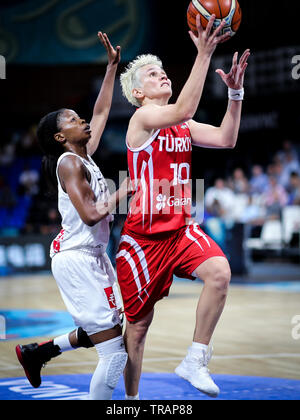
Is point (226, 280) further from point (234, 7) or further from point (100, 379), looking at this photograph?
point (234, 7)

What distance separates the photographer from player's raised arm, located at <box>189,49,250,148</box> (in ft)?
12.7

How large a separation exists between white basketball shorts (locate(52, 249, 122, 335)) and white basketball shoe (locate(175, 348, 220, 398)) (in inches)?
17.5

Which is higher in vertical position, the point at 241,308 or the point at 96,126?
the point at 96,126

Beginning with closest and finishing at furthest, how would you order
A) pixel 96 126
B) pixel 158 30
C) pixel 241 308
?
pixel 96 126 < pixel 241 308 < pixel 158 30

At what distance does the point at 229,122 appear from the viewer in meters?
3.93

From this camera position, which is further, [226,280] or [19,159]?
[19,159]

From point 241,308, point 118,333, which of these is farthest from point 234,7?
point 241,308

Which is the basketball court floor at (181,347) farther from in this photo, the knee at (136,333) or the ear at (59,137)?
the ear at (59,137)

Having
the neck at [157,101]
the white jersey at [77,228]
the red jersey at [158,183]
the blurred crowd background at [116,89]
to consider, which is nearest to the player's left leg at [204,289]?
the red jersey at [158,183]

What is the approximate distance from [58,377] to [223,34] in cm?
264

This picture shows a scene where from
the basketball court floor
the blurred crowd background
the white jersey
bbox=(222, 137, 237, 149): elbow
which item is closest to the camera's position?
→ the white jersey

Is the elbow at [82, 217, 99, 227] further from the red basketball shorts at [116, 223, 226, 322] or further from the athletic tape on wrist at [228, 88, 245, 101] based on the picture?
→ the athletic tape on wrist at [228, 88, 245, 101]

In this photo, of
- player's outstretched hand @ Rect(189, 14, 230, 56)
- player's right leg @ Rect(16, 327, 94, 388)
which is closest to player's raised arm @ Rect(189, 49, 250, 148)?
player's outstretched hand @ Rect(189, 14, 230, 56)

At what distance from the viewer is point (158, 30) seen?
16031 millimetres
